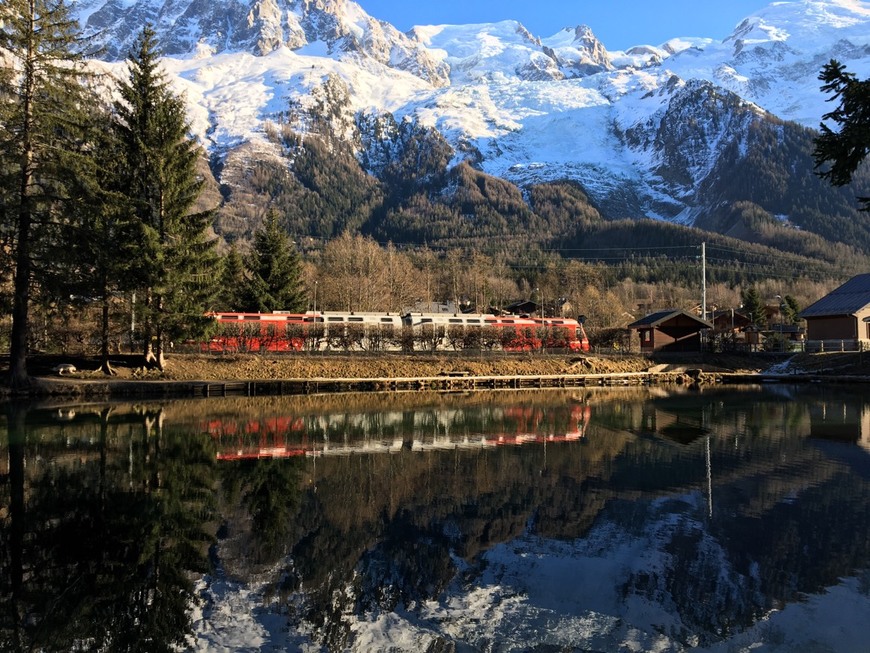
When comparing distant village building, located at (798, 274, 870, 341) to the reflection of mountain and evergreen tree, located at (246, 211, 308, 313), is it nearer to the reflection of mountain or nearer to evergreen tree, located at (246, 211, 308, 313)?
the reflection of mountain

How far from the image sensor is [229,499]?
40.0 ft

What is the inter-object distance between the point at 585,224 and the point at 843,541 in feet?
641

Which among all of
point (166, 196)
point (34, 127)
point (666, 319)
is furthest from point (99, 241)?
point (666, 319)

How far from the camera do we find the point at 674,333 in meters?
53.8

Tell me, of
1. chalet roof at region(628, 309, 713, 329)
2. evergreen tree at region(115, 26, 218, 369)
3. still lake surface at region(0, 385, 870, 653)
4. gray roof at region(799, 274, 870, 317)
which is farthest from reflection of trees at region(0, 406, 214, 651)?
gray roof at region(799, 274, 870, 317)

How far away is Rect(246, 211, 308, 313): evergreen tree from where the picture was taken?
46.6 m

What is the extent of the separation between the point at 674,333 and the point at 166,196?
4123 cm

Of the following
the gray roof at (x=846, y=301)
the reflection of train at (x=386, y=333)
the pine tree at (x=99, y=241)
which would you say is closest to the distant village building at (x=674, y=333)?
the reflection of train at (x=386, y=333)

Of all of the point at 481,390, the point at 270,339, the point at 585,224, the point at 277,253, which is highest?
the point at 585,224

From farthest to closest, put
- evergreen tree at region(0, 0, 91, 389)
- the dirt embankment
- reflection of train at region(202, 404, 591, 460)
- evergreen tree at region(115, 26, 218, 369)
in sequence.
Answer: the dirt embankment
evergreen tree at region(115, 26, 218, 369)
evergreen tree at region(0, 0, 91, 389)
reflection of train at region(202, 404, 591, 460)

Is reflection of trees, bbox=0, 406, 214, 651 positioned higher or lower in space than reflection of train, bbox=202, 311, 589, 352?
lower

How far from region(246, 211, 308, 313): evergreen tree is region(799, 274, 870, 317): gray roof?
42293 mm

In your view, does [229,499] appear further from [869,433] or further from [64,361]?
[64,361]

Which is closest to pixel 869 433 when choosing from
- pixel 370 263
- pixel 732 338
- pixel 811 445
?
pixel 811 445
